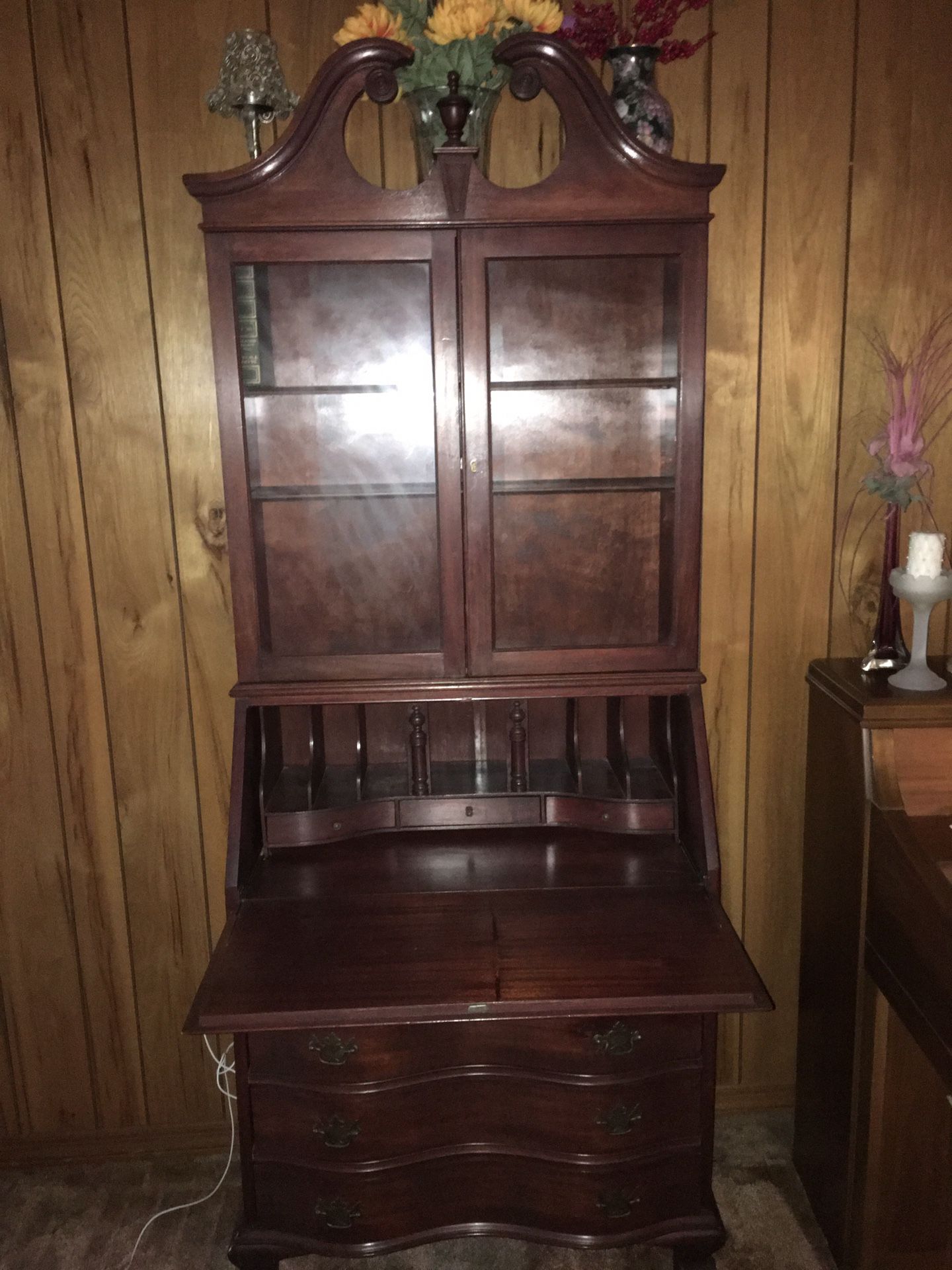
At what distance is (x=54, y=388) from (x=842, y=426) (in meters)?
1.55

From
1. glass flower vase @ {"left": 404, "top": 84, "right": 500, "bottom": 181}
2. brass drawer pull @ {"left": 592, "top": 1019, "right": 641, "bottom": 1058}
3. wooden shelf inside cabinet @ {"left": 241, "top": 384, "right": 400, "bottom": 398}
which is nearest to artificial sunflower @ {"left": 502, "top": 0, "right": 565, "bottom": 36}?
glass flower vase @ {"left": 404, "top": 84, "right": 500, "bottom": 181}

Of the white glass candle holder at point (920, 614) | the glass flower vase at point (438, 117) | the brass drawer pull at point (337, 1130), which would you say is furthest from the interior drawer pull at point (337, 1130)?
the glass flower vase at point (438, 117)

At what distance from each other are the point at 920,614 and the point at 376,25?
1.33 meters

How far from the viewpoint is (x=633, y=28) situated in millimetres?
1681

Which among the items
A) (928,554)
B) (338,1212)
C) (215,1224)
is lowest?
(215,1224)

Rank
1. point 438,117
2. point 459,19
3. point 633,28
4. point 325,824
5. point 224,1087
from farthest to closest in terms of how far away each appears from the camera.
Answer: point 224,1087, point 325,824, point 633,28, point 438,117, point 459,19

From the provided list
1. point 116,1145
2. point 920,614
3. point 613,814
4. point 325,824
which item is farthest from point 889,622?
point 116,1145

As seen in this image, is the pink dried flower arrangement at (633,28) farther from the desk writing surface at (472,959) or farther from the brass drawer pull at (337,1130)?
the brass drawer pull at (337,1130)

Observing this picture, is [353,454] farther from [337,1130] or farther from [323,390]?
[337,1130]

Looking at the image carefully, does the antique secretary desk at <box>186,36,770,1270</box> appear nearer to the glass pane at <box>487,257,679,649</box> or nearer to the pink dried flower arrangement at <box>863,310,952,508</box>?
the glass pane at <box>487,257,679,649</box>

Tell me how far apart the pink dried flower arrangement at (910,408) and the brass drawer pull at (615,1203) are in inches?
51.0

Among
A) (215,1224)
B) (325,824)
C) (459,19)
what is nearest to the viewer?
(459,19)

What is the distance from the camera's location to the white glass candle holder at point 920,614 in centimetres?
171

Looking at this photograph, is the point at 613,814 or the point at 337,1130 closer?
the point at 337,1130
